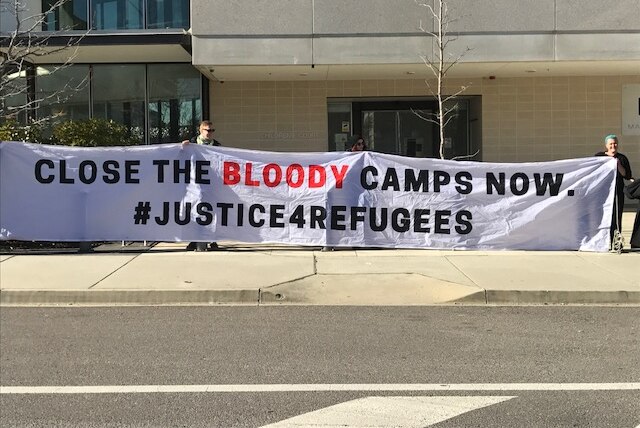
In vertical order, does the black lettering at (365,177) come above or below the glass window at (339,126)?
below

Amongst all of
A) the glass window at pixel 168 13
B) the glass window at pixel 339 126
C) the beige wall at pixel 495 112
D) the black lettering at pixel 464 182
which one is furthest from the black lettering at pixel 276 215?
the glass window at pixel 339 126

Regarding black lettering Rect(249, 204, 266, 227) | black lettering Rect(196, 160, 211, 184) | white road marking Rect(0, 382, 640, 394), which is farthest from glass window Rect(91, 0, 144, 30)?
white road marking Rect(0, 382, 640, 394)

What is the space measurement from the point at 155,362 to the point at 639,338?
173 inches

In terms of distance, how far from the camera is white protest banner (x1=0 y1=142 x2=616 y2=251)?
1040cm

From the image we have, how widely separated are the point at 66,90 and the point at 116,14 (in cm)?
266

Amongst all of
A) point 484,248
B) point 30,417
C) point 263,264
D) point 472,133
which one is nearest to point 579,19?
point 472,133

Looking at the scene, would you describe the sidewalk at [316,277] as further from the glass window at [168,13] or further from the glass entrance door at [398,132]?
the glass entrance door at [398,132]

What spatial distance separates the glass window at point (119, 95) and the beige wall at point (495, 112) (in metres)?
1.90

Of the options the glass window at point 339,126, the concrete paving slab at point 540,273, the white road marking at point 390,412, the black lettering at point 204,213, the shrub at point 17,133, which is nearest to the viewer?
the white road marking at point 390,412

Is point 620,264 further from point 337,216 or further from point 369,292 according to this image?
point 337,216

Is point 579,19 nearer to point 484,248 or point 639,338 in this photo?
point 484,248

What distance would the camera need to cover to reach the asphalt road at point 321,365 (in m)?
4.41

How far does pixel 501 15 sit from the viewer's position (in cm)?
1378

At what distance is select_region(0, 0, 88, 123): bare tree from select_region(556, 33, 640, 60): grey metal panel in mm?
9951
